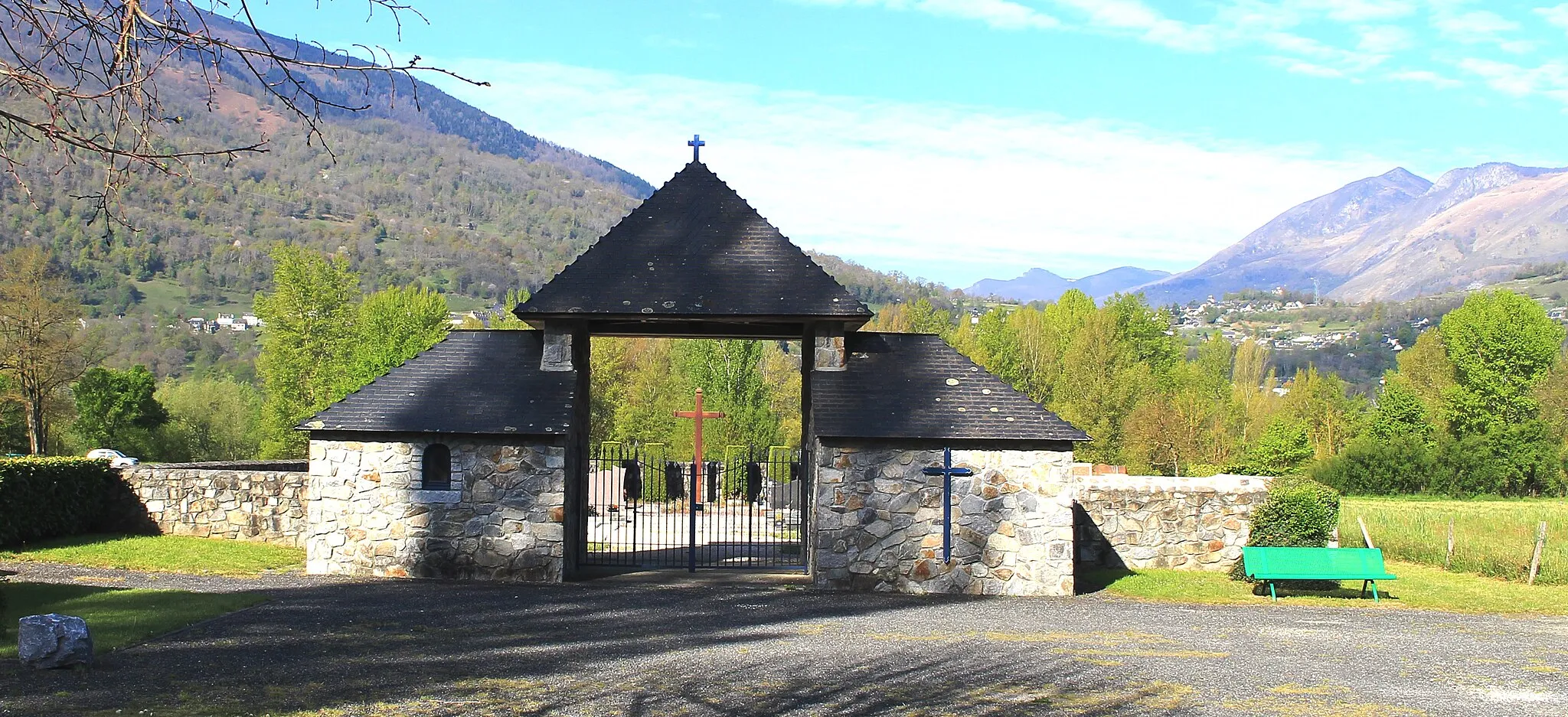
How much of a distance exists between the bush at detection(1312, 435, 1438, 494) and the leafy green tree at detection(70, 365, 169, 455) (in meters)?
41.9

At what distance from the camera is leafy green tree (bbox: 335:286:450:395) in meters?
40.0

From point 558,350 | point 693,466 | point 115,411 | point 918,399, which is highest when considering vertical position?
point 558,350

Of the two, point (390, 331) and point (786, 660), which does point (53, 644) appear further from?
point (390, 331)

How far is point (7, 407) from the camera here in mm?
35000

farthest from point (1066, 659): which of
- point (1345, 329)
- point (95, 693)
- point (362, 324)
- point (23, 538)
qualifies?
point (1345, 329)

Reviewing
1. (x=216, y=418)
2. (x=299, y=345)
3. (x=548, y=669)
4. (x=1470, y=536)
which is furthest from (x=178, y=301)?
(x=548, y=669)

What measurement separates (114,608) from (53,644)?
335 cm

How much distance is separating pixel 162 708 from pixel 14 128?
14.7 ft

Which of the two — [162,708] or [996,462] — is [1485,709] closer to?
[996,462]

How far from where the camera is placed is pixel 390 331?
1671 inches

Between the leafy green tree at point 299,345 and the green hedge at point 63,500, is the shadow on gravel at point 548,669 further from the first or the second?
the leafy green tree at point 299,345

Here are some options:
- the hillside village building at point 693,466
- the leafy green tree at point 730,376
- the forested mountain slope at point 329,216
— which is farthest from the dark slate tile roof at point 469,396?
the forested mountain slope at point 329,216

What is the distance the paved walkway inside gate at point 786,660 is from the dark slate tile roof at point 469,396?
2070mm

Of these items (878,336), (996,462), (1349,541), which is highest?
(878,336)
